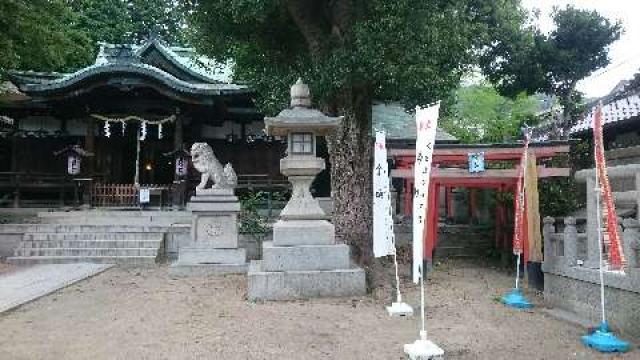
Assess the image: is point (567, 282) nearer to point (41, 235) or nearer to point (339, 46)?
point (339, 46)

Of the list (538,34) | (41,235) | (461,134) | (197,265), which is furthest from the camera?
(461,134)

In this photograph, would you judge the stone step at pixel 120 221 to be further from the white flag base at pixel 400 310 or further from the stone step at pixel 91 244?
the white flag base at pixel 400 310

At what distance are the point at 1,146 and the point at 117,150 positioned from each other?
13.7 feet

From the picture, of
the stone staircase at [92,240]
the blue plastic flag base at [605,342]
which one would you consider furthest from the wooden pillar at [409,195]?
the blue plastic flag base at [605,342]

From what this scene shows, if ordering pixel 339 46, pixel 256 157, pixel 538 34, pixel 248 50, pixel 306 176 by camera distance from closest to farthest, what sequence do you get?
pixel 306 176 < pixel 339 46 < pixel 248 50 < pixel 538 34 < pixel 256 157

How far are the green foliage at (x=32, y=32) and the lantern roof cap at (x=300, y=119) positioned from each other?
334 inches

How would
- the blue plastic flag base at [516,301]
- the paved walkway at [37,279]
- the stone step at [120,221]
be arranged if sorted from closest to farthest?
1. the blue plastic flag base at [516,301]
2. the paved walkway at [37,279]
3. the stone step at [120,221]

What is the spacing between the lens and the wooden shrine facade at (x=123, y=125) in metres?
16.6

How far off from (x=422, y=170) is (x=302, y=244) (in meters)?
3.40

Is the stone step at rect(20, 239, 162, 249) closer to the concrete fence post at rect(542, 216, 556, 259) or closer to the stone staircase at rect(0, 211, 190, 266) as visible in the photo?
the stone staircase at rect(0, 211, 190, 266)

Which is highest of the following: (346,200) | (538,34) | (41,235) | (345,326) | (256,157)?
(538,34)

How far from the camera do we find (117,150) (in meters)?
19.7

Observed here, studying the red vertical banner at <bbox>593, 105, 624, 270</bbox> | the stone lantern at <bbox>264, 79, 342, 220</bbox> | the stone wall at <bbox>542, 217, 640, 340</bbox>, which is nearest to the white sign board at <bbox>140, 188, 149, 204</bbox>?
the stone lantern at <bbox>264, 79, 342, 220</bbox>

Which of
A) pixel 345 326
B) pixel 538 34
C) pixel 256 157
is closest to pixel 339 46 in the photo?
pixel 345 326
